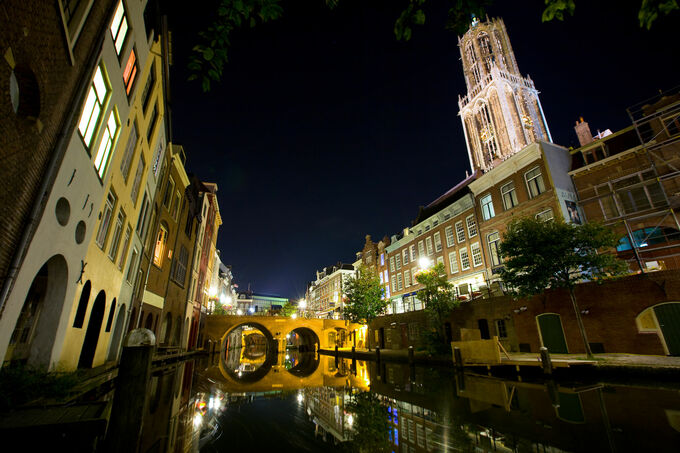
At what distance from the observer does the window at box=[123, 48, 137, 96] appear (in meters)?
11.0

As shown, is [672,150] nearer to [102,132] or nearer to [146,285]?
[102,132]

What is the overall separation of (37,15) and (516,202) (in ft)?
94.2

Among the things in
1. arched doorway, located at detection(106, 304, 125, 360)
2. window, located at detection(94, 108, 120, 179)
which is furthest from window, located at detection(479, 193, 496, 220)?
arched doorway, located at detection(106, 304, 125, 360)

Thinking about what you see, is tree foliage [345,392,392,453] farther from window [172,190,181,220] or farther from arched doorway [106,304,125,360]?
window [172,190,181,220]

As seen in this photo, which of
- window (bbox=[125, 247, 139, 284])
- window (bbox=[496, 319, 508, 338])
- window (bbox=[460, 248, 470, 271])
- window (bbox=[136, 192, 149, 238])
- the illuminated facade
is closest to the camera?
the illuminated facade

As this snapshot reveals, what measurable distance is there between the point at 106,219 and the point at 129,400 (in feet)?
29.4

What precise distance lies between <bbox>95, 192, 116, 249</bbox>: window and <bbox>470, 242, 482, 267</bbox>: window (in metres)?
27.7

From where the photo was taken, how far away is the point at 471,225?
30.0 meters

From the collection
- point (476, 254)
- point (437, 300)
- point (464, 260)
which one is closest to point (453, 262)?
point (464, 260)

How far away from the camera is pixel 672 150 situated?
60.5 ft

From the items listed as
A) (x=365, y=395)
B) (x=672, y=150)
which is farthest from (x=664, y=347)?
(x=365, y=395)

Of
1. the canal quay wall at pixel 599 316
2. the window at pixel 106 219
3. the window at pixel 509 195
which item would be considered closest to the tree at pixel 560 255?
the canal quay wall at pixel 599 316

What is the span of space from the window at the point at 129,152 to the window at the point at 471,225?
90.9ft

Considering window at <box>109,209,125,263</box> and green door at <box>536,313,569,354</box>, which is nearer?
window at <box>109,209,125,263</box>
